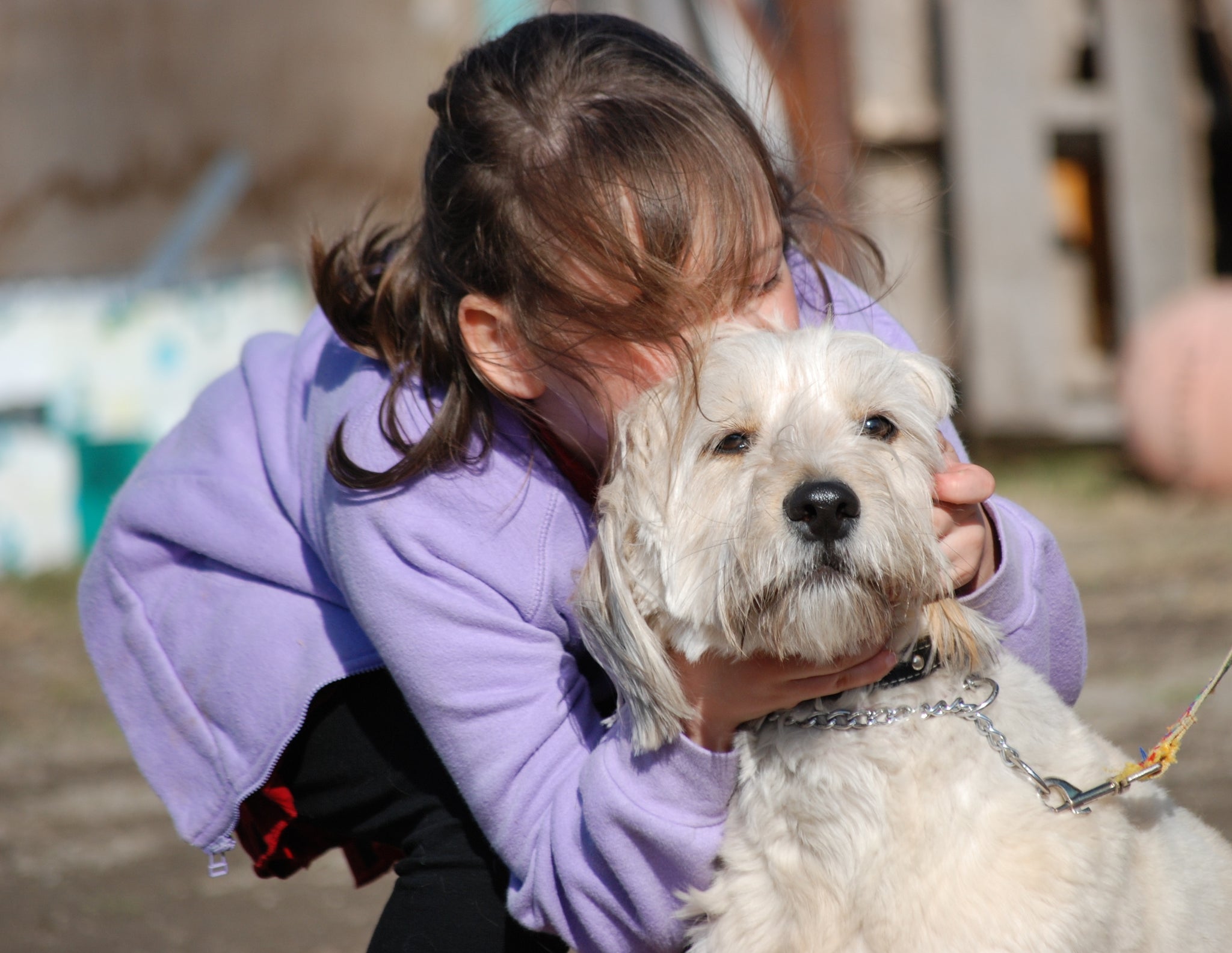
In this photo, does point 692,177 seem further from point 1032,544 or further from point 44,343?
point 44,343

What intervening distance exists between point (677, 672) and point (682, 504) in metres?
0.25

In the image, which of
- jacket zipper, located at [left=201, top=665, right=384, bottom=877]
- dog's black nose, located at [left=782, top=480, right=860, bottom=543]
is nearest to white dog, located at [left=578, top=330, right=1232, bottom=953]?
dog's black nose, located at [left=782, top=480, right=860, bottom=543]

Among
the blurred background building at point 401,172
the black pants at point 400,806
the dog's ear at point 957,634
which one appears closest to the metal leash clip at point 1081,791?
the dog's ear at point 957,634

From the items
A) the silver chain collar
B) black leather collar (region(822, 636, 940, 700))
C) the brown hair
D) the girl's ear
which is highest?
the brown hair

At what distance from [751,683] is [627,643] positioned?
0.59ft

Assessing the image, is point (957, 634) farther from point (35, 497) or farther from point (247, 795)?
point (35, 497)

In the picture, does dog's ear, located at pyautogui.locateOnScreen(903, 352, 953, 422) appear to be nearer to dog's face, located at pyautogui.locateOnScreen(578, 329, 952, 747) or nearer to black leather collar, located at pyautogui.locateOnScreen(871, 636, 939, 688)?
dog's face, located at pyautogui.locateOnScreen(578, 329, 952, 747)

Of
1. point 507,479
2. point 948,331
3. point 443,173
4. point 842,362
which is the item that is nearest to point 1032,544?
point 842,362

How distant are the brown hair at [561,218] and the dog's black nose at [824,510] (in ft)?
1.20

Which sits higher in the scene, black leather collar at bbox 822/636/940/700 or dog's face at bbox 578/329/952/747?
dog's face at bbox 578/329/952/747

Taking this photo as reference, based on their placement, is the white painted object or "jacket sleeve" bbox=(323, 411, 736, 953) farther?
the white painted object

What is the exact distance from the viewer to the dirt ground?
3.36 m

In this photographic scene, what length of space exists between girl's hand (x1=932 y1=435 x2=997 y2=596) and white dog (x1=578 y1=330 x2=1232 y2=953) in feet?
0.18

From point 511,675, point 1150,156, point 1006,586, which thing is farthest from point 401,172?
point 1006,586
